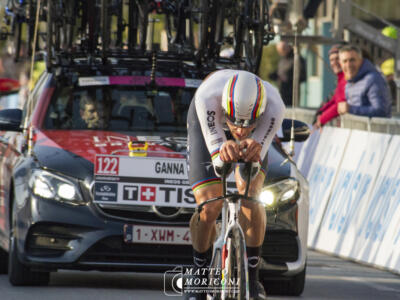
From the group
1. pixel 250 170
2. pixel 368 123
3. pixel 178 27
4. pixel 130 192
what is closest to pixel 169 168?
pixel 130 192

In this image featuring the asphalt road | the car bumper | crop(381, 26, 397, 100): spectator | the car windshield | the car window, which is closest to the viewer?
the car bumper

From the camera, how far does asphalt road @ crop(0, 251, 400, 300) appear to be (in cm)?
930

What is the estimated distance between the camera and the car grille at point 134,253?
30.1ft

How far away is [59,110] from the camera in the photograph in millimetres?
10539

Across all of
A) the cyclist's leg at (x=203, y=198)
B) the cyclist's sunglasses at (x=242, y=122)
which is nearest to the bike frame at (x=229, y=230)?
the cyclist's leg at (x=203, y=198)

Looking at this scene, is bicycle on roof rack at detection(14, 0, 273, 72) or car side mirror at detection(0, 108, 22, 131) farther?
bicycle on roof rack at detection(14, 0, 273, 72)

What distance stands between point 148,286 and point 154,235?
3.14 feet

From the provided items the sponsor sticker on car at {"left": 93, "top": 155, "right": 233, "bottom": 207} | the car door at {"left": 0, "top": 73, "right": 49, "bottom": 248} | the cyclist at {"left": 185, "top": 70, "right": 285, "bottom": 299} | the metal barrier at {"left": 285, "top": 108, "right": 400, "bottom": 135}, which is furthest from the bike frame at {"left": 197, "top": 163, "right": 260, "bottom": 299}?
the metal barrier at {"left": 285, "top": 108, "right": 400, "bottom": 135}

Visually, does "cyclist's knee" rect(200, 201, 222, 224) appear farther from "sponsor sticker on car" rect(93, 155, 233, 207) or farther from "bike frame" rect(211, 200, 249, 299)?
"sponsor sticker on car" rect(93, 155, 233, 207)

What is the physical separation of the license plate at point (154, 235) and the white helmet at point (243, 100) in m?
1.96

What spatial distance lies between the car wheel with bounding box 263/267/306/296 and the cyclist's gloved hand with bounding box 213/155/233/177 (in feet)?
7.43

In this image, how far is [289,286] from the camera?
383 inches

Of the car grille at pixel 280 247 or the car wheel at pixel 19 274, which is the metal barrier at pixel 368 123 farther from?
the car wheel at pixel 19 274

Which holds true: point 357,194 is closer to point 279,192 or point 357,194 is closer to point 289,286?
point 289,286
